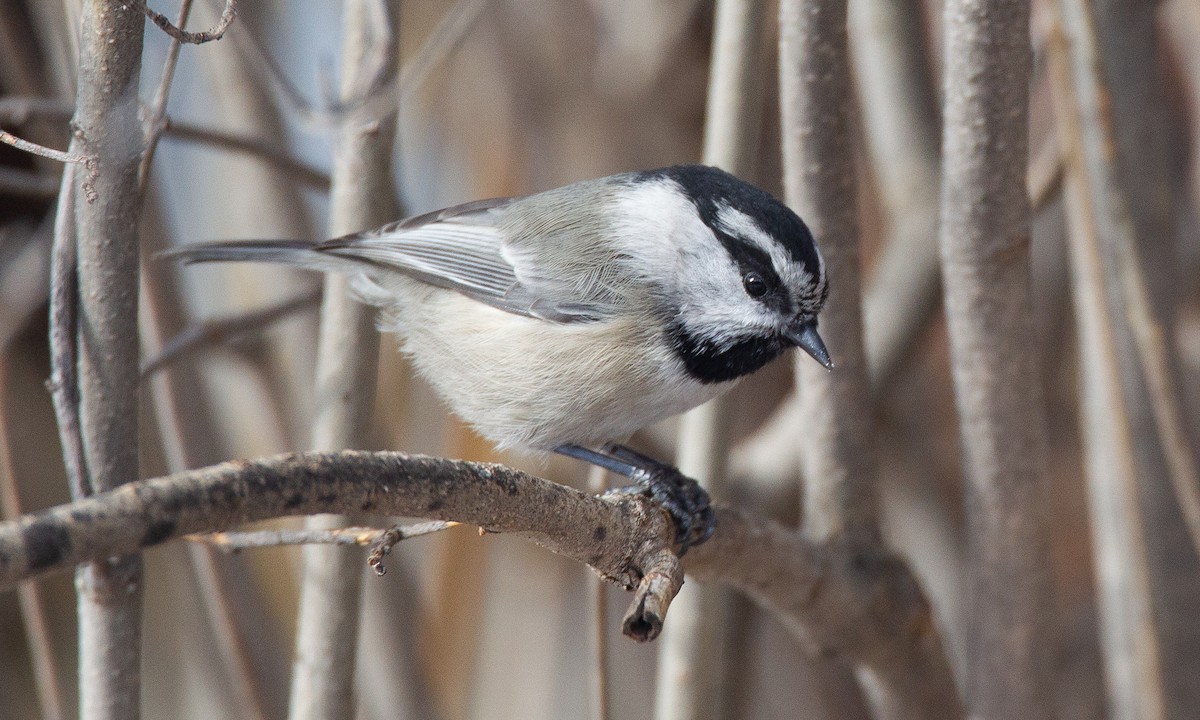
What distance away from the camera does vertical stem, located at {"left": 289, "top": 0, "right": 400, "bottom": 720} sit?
4.23 ft

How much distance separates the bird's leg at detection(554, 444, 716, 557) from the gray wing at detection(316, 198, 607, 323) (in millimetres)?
220

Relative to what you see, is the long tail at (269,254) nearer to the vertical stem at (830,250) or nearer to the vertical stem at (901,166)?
the vertical stem at (830,250)

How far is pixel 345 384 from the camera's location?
138 cm

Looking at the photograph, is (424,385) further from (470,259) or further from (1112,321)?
(1112,321)

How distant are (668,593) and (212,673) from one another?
1406mm

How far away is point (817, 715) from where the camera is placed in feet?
7.91

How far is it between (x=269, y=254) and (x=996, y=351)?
1.05 meters

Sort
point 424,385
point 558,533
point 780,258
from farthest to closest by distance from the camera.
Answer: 1. point 424,385
2. point 780,258
3. point 558,533

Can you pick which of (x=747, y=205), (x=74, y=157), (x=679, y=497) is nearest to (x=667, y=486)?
(x=679, y=497)

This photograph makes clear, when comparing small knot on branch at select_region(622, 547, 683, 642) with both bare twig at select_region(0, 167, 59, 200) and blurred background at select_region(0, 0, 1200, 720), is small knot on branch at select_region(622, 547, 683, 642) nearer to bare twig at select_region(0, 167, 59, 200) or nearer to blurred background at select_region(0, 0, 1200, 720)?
blurred background at select_region(0, 0, 1200, 720)

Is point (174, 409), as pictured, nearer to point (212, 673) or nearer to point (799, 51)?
point (212, 673)

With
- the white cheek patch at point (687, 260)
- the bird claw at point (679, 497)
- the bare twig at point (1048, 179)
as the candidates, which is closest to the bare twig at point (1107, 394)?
the bare twig at point (1048, 179)

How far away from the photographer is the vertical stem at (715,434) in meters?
1.47

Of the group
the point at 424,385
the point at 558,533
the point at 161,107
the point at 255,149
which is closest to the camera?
the point at 558,533
